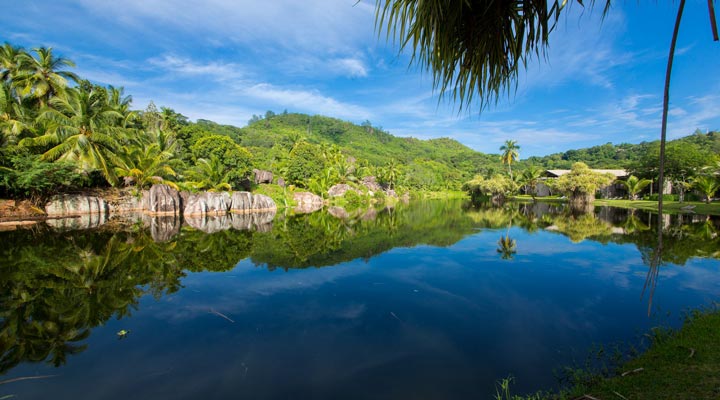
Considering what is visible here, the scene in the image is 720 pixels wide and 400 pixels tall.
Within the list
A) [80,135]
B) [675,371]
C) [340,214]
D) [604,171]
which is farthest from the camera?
[604,171]

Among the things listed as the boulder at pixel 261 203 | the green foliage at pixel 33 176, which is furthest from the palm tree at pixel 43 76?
the boulder at pixel 261 203

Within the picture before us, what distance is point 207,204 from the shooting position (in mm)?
26469

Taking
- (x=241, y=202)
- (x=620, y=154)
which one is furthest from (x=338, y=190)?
(x=620, y=154)

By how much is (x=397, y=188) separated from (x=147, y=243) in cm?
5562

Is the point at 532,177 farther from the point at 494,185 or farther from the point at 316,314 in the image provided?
the point at 316,314

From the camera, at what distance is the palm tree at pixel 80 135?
22.3 m

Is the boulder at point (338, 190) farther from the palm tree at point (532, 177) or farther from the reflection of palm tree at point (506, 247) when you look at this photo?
the reflection of palm tree at point (506, 247)

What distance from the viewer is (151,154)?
2739cm

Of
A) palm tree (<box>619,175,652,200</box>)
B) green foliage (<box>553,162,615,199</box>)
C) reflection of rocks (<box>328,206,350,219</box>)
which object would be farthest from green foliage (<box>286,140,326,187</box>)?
palm tree (<box>619,175,652,200</box>)

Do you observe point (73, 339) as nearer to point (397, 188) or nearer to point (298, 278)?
point (298, 278)

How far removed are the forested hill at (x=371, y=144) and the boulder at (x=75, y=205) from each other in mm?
44753

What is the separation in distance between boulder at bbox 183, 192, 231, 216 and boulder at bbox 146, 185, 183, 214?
0.94 metres

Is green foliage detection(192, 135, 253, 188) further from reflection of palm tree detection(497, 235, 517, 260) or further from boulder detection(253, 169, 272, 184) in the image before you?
reflection of palm tree detection(497, 235, 517, 260)

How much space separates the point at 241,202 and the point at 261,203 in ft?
7.54
